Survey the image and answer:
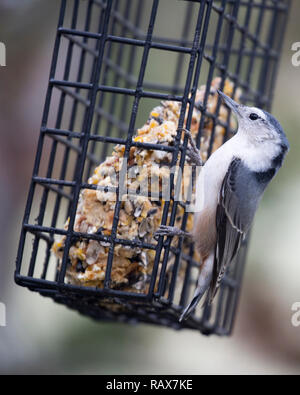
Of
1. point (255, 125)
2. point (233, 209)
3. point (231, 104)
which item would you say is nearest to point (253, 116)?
point (255, 125)

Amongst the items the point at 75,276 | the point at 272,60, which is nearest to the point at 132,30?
the point at 272,60

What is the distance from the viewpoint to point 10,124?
5656mm

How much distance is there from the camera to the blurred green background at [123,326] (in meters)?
5.32

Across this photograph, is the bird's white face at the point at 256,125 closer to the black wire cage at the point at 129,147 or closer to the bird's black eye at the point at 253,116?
the bird's black eye at the point at 253,116

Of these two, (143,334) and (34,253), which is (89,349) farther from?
(34,253)

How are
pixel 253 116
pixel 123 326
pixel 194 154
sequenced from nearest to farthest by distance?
pixel 194 154 < pixel 253 116 < pixel 123 326

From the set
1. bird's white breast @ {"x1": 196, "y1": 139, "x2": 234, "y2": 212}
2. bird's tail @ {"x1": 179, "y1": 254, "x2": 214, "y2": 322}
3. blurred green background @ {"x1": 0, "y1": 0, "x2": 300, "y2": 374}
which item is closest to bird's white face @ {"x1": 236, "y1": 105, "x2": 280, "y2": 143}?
bird's white breast @ {"x1": 196, "y1": 139, "x2": 234, "y2": 212}

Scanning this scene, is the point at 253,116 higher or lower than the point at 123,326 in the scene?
higher

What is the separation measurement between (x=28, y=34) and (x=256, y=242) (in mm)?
2633

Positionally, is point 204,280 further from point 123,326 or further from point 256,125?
point 123,326

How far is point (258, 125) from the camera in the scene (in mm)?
4055

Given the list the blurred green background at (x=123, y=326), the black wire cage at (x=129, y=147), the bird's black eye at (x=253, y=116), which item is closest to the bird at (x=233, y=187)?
the bird's black eye at (x=253, y=116)

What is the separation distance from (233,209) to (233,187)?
131 millimetres
